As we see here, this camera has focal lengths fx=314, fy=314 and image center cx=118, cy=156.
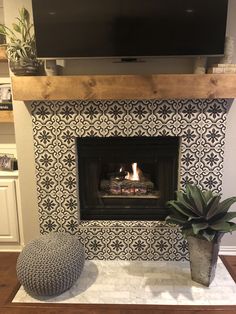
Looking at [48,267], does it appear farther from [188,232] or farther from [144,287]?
[188,232]

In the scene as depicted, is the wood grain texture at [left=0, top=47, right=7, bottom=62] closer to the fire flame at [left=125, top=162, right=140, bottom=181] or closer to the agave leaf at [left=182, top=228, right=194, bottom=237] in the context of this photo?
the fire flame at [left=125, top=162, right=140, bottom=181]

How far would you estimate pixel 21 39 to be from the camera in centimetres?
219

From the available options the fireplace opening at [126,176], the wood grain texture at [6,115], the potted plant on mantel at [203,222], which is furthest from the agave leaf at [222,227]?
the wood grain texture at [6,115]

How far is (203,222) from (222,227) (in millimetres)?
126

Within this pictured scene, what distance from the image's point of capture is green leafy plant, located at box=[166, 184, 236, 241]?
200 centimetres

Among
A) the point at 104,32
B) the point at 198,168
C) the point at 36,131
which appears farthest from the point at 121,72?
the point at 198,168

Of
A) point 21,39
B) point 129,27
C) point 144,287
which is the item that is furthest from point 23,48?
point 144,287

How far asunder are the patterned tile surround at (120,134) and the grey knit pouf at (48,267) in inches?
14.8

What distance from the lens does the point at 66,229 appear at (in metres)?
2.43

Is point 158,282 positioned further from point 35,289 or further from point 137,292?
point 35,289

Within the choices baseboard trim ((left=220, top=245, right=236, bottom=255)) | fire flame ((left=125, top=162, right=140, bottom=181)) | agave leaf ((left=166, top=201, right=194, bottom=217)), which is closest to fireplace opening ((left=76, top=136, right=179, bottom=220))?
fire flame ((left=125, top=162, right=140, bottom=181))

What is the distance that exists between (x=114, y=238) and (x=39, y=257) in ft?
2.14

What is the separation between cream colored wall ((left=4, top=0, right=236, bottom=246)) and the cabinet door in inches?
4.3

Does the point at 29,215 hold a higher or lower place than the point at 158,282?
higher
